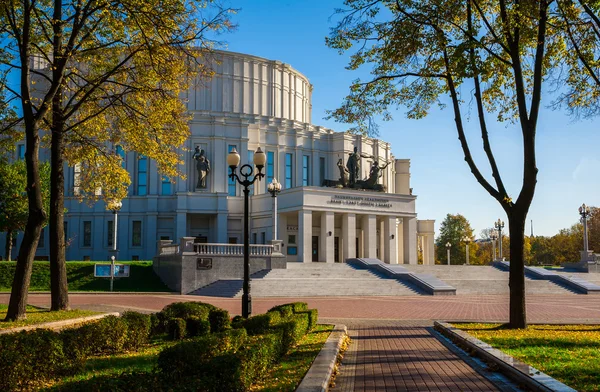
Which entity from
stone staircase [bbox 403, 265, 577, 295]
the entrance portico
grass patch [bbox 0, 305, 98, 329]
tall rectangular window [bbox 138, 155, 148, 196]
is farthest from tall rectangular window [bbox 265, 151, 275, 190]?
grass patch [bbox 0, 305, 98, 329]

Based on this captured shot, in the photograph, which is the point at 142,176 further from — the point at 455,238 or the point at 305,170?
the point at 455,238

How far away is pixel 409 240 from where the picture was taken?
53.5m

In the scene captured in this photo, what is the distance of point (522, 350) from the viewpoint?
11.9 metres

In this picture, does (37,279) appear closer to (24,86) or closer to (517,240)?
(24,86)

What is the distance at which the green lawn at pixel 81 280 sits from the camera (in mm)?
38031

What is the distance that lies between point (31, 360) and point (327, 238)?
131 ft

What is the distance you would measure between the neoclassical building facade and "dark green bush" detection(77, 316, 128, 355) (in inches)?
1379

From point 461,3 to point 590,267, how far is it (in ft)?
137

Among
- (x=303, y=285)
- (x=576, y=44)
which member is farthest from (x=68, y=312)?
(x=303, y=285)

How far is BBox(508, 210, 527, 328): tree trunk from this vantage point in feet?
53.2

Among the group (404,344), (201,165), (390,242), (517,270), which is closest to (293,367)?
(404,344)

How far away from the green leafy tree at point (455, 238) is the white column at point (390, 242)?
46.6 meters

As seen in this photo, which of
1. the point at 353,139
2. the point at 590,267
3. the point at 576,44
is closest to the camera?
the point at 576,44

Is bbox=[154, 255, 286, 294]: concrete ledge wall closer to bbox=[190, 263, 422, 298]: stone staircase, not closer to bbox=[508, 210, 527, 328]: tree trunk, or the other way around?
bbox=[190, 263, 422, 298]: stone staircase
